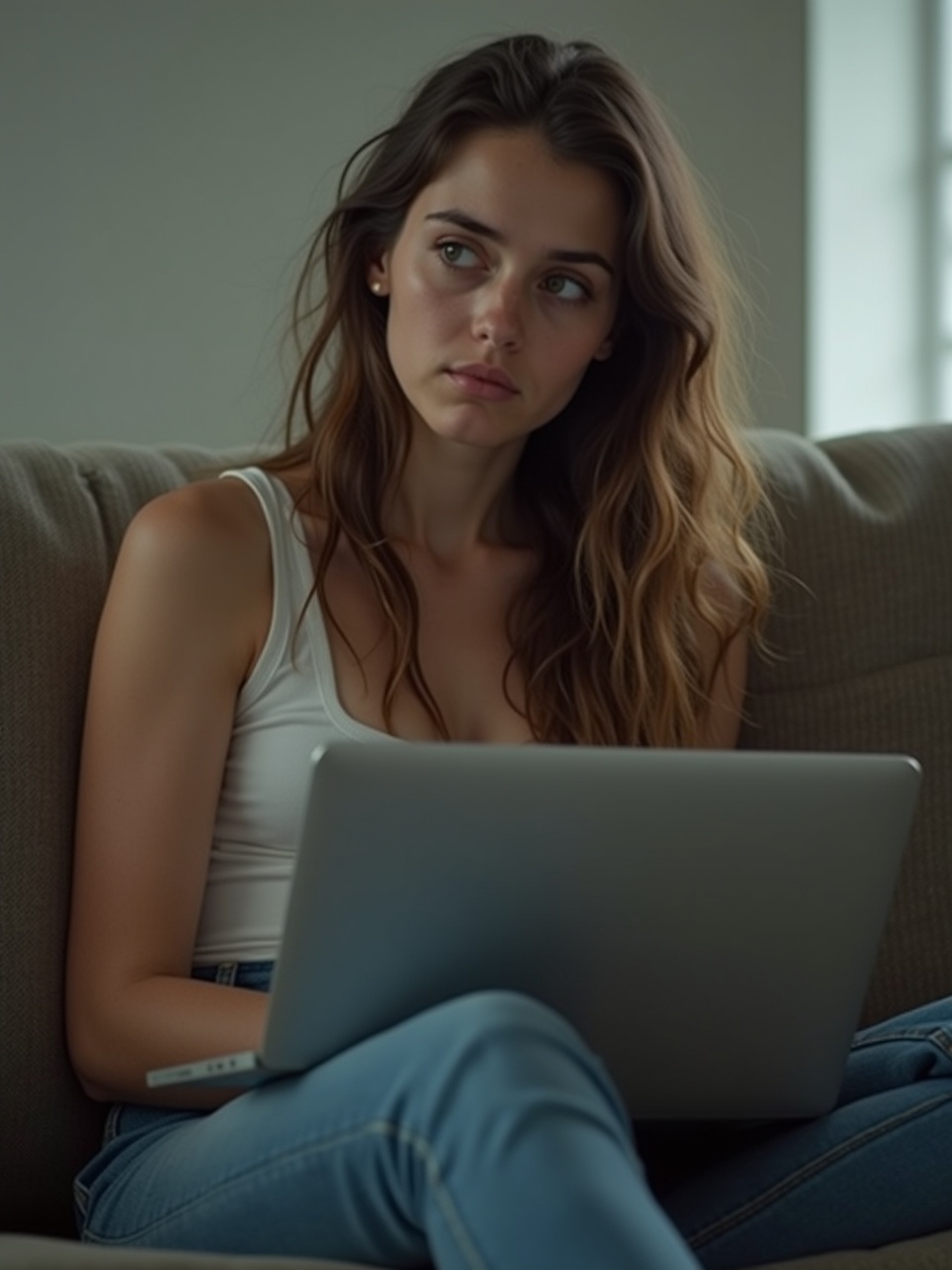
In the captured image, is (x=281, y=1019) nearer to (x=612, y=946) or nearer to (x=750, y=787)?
(x=612, y=946)

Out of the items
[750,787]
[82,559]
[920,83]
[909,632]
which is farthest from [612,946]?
[920,83]

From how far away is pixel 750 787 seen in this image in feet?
4.00

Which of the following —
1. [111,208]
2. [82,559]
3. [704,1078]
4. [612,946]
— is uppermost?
[111,208]

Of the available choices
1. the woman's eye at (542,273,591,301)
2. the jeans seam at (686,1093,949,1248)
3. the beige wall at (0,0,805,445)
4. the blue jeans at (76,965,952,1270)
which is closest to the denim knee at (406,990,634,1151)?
the blue jeans at (76,965,952,1270)

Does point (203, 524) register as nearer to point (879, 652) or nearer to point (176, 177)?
point (879, 652)

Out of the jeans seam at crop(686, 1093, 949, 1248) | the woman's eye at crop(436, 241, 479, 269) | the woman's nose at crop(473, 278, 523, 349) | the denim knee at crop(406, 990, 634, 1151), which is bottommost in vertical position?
the jeans seam at crop(686, 1093, 949, 1248)

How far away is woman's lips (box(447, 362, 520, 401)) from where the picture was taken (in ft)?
5.65

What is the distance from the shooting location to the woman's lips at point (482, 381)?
67.9 inches

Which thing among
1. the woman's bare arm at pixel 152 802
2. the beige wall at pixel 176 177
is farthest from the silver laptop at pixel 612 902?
the beige wall at pixel 176 177

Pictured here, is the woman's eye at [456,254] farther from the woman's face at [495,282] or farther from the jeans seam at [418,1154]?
the jeans seam at [418,1154]

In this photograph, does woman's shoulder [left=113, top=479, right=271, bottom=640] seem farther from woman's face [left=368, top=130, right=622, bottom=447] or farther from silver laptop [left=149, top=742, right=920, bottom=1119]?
silver laptop [left=149, top=742, right=920, bottom=1119]

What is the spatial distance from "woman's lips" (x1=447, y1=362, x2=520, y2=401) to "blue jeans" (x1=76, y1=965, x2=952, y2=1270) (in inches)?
20.0

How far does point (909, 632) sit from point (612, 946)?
0.85 metres

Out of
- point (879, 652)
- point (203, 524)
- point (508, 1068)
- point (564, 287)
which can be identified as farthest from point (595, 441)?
point (508, 1068)
